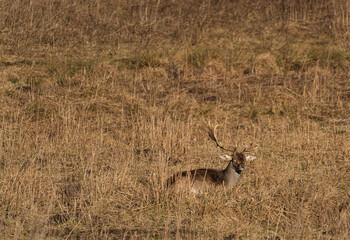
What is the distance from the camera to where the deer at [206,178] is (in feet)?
17.5

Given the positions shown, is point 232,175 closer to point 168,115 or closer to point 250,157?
point 250,157

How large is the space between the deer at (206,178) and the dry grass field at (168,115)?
0.12 m

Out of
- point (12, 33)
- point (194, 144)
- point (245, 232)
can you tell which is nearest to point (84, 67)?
point (12, 33)

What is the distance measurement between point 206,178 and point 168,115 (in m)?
2.69

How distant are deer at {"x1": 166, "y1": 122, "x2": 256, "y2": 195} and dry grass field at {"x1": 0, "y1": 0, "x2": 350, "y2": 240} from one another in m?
0.12

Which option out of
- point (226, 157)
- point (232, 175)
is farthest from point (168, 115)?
point (232, 175)

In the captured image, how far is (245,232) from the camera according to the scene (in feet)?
15.7

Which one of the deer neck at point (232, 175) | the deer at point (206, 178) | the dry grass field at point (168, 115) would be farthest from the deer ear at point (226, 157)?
the dry grass field at point (168, 115)

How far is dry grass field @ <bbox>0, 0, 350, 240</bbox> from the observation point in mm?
5008

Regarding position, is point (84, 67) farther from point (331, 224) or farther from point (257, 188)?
point (331, 224)

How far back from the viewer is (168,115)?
8.31 meters

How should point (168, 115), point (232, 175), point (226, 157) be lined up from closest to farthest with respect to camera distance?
point (232, 175) → point (226, 157) → point (168, 115)

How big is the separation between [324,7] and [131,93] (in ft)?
23.1

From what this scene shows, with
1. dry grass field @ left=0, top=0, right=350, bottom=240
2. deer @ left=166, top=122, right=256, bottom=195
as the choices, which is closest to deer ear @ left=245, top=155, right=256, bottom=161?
deer @ left=166, top=122, right=256, bottom=195
